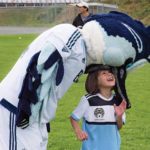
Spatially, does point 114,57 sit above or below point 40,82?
above

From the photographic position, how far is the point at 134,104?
Answer: 9703 millimetres

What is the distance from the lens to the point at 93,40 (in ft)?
12.8

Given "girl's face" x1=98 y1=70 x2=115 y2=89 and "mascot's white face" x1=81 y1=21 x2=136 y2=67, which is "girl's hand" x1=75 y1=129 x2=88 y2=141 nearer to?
"girl's face" x1=98 y1=70 x2=115 y2=89

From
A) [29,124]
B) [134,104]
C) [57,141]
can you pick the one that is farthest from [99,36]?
[134,104]

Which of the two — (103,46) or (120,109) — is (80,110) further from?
(103,46)

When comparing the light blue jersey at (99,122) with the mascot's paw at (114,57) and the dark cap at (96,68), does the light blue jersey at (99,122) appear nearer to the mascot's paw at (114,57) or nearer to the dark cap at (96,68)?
the dark cap at (96,68)

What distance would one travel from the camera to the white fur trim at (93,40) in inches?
153

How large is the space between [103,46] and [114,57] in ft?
0.38

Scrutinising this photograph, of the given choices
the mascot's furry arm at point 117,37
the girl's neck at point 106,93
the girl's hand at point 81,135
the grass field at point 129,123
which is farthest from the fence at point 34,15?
the mascot's furry arm at point 117,37

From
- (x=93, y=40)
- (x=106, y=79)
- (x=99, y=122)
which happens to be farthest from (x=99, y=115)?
(x=93, y=40)

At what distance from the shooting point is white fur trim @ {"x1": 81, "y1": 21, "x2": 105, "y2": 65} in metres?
3.89

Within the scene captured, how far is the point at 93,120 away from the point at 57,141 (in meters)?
2.47

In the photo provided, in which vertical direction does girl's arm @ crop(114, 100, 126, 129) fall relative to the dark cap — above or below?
below

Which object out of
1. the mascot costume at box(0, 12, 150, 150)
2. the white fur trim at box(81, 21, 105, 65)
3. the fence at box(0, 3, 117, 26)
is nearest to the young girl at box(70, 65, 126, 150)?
the white fur trim at box(81, 21, 105, 65)
